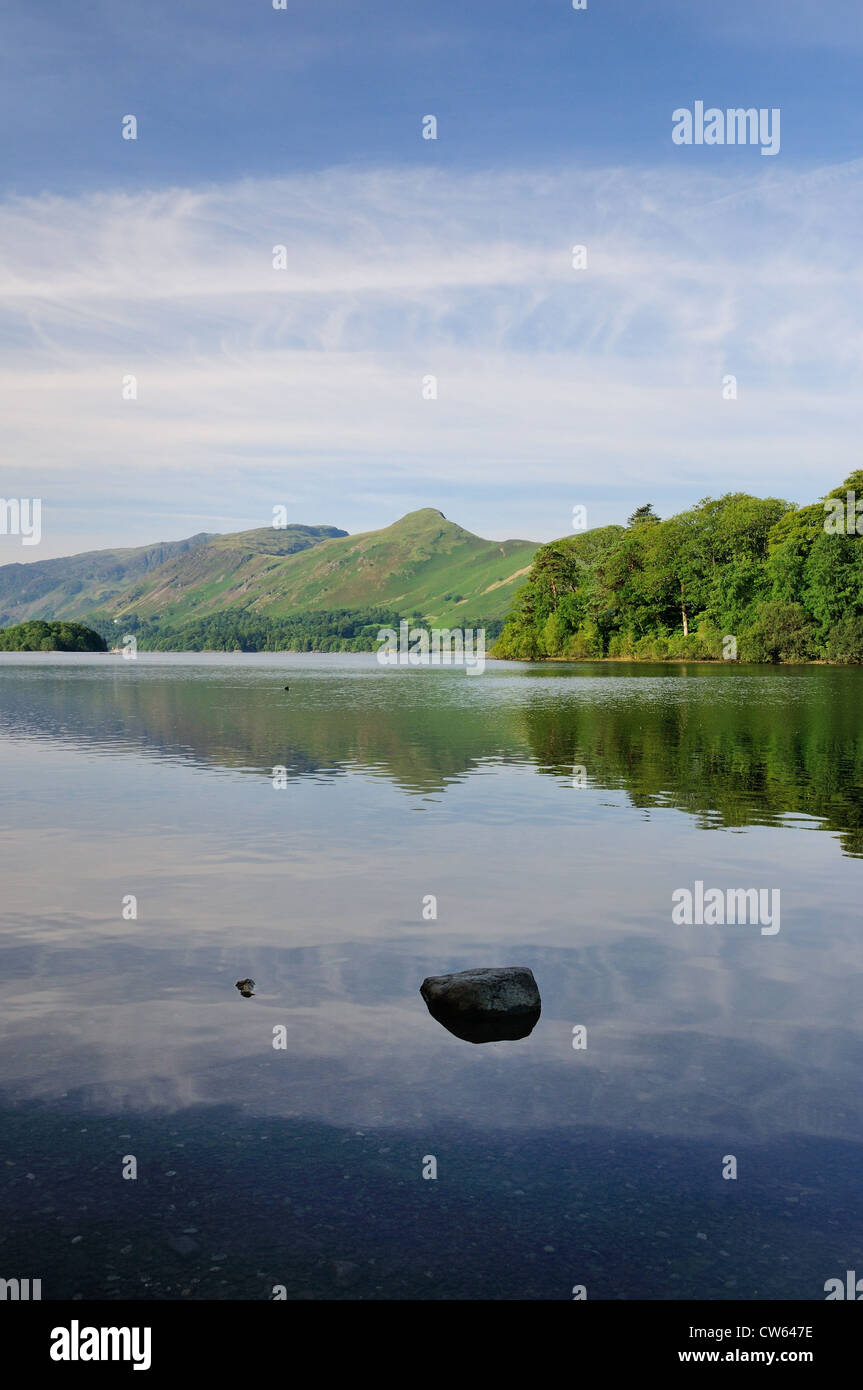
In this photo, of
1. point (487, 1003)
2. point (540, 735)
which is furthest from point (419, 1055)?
point (540, 735)

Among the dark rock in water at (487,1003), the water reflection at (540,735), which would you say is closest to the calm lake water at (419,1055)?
the dark rock in water at (487,1003)

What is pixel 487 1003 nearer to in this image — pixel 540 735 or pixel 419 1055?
pixel 419 1055

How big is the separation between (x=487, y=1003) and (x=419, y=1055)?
168 cm

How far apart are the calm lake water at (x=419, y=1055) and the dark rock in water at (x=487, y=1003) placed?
0.31 m

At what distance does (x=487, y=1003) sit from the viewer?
15.0m

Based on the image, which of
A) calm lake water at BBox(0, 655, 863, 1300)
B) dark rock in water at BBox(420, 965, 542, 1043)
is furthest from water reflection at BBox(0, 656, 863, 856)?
dark rock in water at BBox(420, 965, 542, 1043)

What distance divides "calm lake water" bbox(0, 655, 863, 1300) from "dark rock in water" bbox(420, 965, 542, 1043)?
0.31m

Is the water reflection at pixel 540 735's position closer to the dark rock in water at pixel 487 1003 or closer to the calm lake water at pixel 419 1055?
the calm lake water at pixel 419 1055

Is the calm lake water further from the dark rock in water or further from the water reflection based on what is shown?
the water reflection

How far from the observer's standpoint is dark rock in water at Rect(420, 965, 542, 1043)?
14.9 meters

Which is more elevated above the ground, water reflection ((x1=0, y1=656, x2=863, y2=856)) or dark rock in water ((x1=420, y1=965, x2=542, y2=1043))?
water reflection ((x1=0, y1=656, x2=863, y2=856))

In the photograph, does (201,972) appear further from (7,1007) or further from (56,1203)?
(56,1203)
